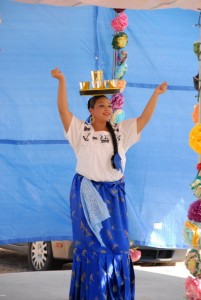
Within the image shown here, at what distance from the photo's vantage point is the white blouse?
5469 millimetres

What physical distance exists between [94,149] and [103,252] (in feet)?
2.24

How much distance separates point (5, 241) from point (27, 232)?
0.76 ft

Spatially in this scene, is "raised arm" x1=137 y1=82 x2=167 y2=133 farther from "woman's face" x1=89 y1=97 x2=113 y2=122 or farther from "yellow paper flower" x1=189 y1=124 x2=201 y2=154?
"yellow paper flower" x1=189 y1=124 x2=201 y2=154

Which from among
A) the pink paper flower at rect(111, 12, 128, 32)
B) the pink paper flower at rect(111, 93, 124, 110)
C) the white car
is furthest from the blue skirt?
the white car

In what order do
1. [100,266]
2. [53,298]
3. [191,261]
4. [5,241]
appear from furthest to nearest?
[5,241], [53,298], [100,266], [191,261]

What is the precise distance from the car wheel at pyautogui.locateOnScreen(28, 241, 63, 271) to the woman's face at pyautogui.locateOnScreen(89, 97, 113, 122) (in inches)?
131

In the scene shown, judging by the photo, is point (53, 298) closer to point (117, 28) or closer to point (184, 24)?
point (117, 28)

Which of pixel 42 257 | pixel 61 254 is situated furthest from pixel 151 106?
pixel 42 257

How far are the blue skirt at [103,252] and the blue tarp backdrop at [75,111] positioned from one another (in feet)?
4.56

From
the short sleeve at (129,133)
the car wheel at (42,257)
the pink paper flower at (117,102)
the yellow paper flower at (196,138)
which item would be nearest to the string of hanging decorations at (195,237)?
the yellow paper flower at (196,138)

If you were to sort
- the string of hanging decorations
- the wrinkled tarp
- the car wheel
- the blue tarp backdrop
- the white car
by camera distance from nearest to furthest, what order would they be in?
the string of hanging decorations
the wrinkled tarp
the blue tarp backdrop
the white car
the car wheel

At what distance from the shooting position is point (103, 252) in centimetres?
546

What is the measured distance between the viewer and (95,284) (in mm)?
5457

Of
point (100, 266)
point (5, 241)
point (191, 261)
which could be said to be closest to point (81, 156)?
point (100, 266)
